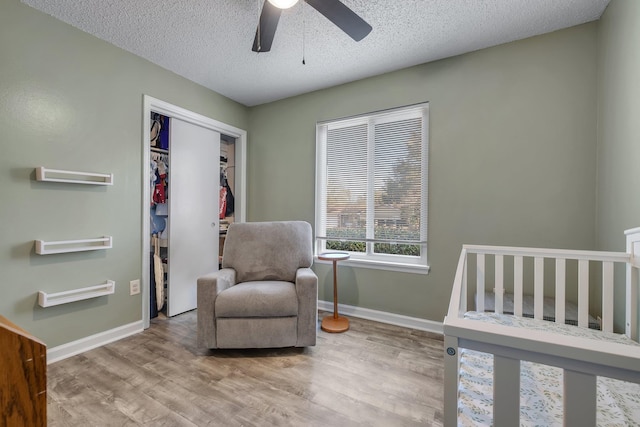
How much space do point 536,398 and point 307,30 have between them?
7.94ft

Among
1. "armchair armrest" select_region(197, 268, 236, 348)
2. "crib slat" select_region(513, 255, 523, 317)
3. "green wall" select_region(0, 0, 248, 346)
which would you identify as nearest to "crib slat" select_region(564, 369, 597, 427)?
"crib slat" select_region(513, 255, 523, 317)

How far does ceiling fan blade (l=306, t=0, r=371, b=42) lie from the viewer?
1.40 metres

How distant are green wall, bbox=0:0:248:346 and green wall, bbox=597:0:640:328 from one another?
3.44m

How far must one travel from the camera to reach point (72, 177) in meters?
1.95

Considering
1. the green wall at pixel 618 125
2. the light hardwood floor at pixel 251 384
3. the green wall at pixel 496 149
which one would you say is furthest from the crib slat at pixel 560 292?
the light hardwood floor at pixel 251 384

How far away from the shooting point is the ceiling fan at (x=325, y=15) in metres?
1.40

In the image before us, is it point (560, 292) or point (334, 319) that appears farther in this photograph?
point (334, 319)

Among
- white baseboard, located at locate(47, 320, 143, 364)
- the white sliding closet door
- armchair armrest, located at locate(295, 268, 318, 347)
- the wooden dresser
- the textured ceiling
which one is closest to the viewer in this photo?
the wooden dresser

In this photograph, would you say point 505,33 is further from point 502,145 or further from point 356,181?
point 356,181

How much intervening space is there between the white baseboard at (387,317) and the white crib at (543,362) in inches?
31.3

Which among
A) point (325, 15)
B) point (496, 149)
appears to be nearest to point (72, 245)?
point (325, 15)

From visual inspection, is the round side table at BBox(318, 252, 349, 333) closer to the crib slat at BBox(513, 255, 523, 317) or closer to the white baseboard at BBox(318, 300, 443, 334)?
the white baseboard at BBox(318, 300, 443, 334)

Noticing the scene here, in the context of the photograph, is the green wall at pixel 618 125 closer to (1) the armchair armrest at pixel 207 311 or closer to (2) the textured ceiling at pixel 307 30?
(2) the textured ceiling at pixel 307 30

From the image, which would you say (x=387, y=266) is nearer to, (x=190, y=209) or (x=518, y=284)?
(x=518, y=284)
